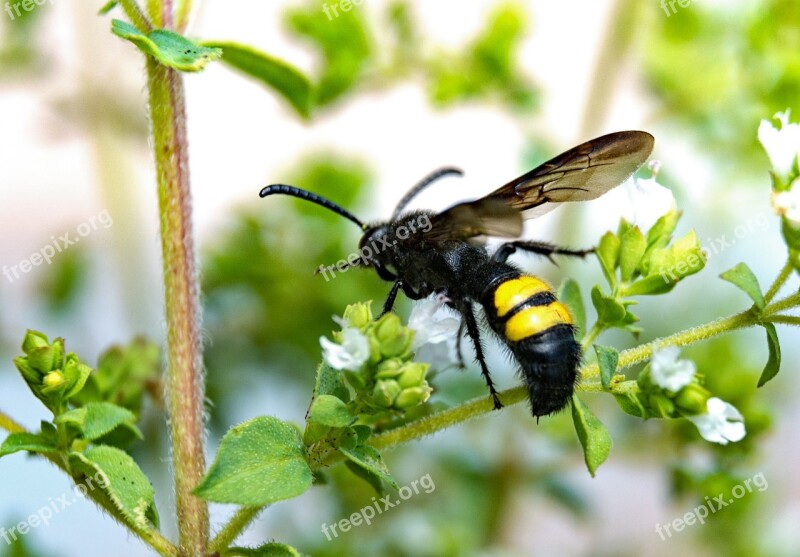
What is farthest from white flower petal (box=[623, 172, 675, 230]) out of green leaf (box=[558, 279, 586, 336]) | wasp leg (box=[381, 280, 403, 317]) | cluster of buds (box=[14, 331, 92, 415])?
cluster of buds (box=[14, 331, 92, 415])

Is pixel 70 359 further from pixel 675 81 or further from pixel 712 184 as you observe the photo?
pixel 712 184

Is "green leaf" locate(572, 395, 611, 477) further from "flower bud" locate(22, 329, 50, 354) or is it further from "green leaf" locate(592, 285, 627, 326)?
"flower bud" locate(22, 329, 50, 354)

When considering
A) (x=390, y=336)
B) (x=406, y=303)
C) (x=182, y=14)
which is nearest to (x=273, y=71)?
(x=182, y=14)

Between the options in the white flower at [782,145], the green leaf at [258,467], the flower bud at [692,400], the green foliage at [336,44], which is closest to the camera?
the green leaf at [258,467]

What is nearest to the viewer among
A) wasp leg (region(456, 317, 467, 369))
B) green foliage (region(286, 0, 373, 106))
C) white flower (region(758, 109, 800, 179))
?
white flower (region(758, 109, 800, 179))

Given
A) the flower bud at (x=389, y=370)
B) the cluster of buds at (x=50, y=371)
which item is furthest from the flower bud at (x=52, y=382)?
the flower bud at (x=389, y=370)

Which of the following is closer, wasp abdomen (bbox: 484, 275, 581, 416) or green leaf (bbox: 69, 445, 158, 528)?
green leaf (bbox: 69, 445, 158, 528)

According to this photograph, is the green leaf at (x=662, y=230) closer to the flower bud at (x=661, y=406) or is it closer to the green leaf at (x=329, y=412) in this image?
the flower bud at (x=661, y=406)
